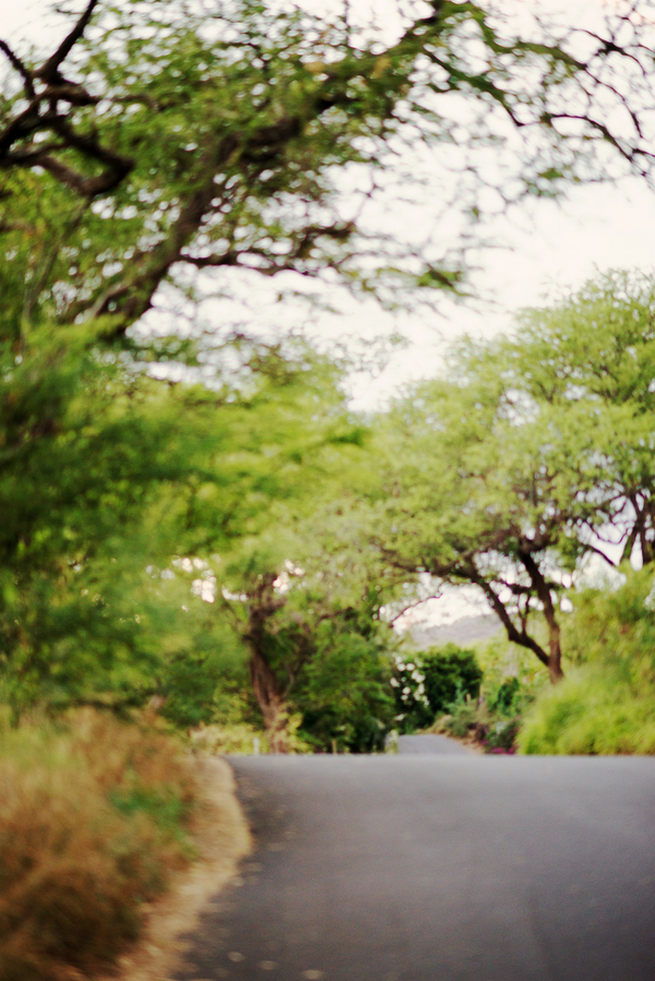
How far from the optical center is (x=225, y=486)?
22.3 feet

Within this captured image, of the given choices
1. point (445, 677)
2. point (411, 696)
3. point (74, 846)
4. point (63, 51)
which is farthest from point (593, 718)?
point (445, 677)

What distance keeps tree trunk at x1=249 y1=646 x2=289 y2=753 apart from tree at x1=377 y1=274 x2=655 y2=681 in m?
3.66

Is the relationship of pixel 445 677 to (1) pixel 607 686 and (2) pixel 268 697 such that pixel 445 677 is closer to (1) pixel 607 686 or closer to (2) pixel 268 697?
(2) pixel 268 697

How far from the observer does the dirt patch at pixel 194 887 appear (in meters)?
4.59

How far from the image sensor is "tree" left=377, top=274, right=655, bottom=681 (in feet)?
64.8

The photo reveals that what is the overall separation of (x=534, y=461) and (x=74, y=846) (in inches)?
639

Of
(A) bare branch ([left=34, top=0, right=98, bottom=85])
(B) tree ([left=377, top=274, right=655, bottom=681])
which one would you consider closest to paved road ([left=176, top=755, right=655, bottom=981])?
(A) bare branch ([left=34, top=0, right=98, bottom=85])

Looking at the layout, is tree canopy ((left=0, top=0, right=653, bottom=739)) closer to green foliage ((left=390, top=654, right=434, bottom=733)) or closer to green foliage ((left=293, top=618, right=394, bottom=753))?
green foliage ((left=293, top=618, right=394, bottom=753))

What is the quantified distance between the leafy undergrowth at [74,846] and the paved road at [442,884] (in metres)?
0.50

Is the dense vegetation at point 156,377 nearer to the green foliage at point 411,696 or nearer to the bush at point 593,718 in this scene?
the bush at point 593,718

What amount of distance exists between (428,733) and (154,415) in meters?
24.0

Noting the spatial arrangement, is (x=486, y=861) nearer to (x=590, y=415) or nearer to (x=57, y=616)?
(x=57, y=616)

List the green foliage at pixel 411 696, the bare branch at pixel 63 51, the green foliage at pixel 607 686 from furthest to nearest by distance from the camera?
the green foliage at pixel 411 696, the green foliage at pixel 607 686, the bare branch at pixel 63 51

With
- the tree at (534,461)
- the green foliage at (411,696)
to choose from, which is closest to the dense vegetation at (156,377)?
the tree at (534,461)
